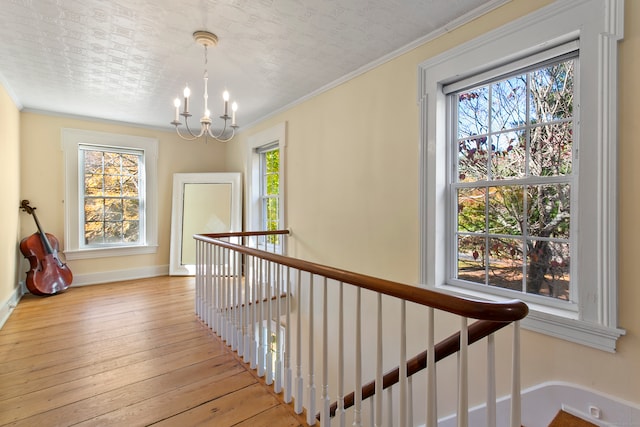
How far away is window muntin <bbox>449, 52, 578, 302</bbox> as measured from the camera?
168 cm

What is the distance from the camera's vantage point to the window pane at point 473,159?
6.65ft

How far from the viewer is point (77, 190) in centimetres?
407

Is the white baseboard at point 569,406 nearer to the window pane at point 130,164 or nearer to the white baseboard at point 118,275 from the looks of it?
the white baseboard at point 118,275

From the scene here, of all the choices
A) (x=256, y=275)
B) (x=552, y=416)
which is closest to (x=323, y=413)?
(x=256, y=275)

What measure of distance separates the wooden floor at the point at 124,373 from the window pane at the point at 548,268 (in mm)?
1584

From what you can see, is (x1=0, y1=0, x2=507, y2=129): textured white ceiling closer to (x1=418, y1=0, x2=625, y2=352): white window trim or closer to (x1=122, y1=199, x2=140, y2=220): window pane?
(x1=418, y1=0, x2=625, y2=352): white window trim

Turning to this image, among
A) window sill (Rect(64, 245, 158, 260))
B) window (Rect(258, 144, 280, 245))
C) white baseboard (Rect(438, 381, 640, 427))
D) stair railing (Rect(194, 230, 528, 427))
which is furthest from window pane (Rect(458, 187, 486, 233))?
window sill (Rect(64, 245, 158, 260))

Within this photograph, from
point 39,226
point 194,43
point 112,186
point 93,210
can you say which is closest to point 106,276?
point 93,210

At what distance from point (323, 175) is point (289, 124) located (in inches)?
37.4

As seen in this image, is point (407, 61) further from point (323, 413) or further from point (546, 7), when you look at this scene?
point (323, 413)

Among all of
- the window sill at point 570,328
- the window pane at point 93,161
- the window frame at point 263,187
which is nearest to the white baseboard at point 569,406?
the window sill at point 570,328

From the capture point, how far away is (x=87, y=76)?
2.78 meters

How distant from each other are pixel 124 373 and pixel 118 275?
114 inches

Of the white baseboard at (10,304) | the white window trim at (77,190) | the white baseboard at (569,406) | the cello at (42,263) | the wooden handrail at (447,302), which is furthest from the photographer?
the white window trim at (77,190)
